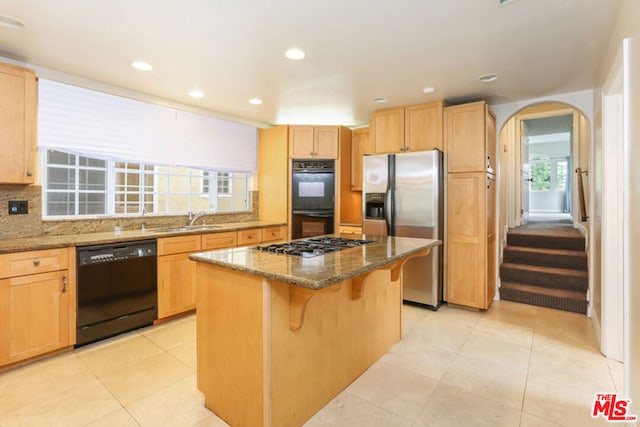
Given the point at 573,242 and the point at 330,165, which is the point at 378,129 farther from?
the point at 573,242

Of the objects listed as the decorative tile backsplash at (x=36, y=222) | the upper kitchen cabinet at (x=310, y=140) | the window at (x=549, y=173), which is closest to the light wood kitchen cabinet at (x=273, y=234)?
the upper kitchen cabinet at (x=310, y=140)

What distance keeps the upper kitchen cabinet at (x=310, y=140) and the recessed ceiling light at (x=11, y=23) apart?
2.84m

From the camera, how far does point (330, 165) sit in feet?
14.6

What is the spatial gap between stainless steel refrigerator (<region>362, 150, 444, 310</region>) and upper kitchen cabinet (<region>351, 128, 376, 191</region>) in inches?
32.1

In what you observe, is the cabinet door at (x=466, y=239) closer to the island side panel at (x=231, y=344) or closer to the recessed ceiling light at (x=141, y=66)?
the island side panel at (x=231, y=344)

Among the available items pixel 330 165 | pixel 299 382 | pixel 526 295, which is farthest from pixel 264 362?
pixel 526 295

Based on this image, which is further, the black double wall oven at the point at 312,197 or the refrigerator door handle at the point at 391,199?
the black double wall oven at the point at 312,197

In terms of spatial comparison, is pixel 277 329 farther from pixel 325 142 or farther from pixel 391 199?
pixel 325 142

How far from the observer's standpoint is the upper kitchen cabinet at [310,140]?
4.46 metres

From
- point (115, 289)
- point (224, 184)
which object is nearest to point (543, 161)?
point (224, 184)

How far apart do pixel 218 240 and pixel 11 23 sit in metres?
2.33

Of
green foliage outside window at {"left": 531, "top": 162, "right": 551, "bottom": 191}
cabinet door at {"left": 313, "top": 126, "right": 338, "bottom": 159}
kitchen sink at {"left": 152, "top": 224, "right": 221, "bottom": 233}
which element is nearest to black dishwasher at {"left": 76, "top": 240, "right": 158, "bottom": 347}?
kitchen sink at {"left": 152, "top": 224, "right": 221, "bottom": 233}

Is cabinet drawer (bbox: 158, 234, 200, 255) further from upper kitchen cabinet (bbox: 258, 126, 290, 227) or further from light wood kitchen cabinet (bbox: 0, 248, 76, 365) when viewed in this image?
upper kitchen cabinet (bbox: 258, 126, 290, 227)

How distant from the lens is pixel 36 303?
2361 millimetres
